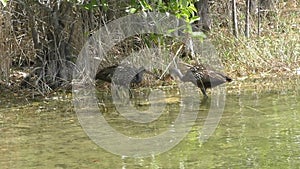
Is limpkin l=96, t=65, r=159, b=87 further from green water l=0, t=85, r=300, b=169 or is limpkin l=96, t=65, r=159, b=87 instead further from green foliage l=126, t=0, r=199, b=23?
green foliage l=126, t=0, r=199, b=23

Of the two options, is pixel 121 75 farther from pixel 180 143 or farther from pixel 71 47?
pixel 180 143

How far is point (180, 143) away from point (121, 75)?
11.0 feet

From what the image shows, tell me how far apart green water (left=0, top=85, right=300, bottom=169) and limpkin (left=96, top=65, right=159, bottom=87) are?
21.5 inches

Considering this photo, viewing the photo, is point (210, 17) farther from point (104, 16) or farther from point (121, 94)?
point (121, 94)

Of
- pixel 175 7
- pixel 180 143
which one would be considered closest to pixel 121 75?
pixel 175 7

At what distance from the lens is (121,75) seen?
915 centimetres

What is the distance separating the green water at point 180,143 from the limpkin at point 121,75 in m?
0.55

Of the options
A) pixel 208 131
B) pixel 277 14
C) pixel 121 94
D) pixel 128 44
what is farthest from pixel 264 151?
pixel 277 14

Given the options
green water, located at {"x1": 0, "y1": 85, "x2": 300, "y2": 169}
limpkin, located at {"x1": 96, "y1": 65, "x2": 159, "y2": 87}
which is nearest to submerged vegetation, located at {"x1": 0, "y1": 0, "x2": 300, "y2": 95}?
limpkin, located at {"x1": 96, "y1": 65, "x2": 159, "y2": 87}

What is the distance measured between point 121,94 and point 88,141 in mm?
2827

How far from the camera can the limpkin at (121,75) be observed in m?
9.09

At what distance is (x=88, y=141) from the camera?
620 centimetres

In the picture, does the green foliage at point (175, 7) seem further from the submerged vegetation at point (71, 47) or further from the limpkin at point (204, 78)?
the submerged vegetation at point (71, 47)

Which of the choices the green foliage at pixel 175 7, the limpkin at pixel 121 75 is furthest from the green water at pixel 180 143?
the green foliage at pixel 175 7
